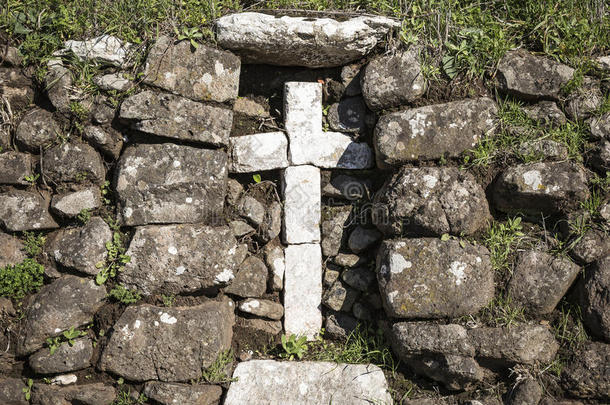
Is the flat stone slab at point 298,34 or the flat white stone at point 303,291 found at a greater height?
the flat stone slab at point 298,34

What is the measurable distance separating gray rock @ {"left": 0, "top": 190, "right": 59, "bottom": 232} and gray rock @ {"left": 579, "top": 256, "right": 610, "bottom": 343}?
11.3 feet

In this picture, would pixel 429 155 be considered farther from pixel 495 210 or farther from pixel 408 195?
pixel 495 210

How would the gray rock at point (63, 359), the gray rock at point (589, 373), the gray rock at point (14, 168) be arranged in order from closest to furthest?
1. the gray rock at point (589, 373)
2. the gray rock at point (63, 359)
3. the gray rock at point (14, 168)

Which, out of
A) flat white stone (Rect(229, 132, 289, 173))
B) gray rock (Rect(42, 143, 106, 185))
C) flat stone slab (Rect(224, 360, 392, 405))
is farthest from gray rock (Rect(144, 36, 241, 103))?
flat stone slab (Rect(224, 360, 392, 405))

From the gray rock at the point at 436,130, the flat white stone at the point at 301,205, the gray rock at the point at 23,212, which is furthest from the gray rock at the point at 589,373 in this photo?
the gray rock at the point at 23,212

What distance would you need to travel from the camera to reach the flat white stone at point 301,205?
12.0 feet

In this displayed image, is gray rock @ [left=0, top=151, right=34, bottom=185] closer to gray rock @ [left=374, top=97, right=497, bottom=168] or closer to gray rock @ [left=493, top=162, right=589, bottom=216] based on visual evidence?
gray rock @ [left=374, top=97, right=497, bottom=168]

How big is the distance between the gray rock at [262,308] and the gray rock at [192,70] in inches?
55.7

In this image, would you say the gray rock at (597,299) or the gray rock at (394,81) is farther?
the gray rock at (394,81)

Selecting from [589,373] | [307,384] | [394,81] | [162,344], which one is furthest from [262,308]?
[589,373]

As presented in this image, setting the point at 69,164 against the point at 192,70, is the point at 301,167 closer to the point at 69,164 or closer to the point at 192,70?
the point at 192,70

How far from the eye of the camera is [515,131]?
3.46 m

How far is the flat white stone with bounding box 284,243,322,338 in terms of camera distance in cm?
359

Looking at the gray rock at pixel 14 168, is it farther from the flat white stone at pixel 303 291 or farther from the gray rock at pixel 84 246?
the flat white stone at pixel 303 291
